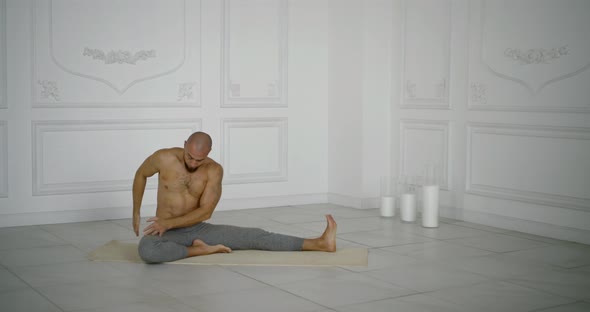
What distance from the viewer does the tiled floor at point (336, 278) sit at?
11.6 ft

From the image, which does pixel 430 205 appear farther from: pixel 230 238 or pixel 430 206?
pixel 230 238

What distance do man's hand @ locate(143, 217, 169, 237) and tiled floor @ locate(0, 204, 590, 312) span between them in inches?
7.9

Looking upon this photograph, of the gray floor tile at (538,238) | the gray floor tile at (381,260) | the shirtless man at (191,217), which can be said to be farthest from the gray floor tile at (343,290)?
the gray floor tile at (538,238)

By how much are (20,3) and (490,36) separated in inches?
141

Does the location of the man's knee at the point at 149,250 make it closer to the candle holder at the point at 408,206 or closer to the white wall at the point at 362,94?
the candle holder at the point at 408,206

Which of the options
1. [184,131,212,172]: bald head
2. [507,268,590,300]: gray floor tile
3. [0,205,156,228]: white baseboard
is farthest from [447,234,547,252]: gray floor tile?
[0,205,156,228]: white baseboard

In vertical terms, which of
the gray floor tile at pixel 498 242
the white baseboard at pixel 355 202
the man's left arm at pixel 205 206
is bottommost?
the gray floor tile at pixel 498 242

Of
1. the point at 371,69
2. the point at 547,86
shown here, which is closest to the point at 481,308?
the point at 547,86

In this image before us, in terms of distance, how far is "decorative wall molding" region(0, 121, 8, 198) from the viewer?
5.60 metres

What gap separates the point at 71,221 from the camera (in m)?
5.89

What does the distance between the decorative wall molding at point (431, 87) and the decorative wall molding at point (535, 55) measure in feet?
2.13

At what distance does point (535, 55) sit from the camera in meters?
5.38

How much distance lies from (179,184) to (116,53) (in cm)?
198

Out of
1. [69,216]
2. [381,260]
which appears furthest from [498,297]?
[69,216]
